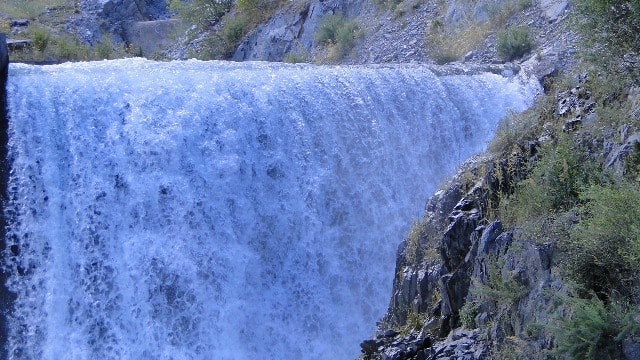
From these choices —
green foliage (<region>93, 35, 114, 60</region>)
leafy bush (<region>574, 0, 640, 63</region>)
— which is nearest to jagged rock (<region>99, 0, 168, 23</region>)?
green foliage (<region>93, 35, 114, 60</region>)

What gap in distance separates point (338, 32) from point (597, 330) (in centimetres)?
1915

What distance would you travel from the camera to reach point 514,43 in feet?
56.8

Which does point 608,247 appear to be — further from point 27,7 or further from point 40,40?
point 27,7

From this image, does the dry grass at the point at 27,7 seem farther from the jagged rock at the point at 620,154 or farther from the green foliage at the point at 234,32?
the jagged rock at the point at 620,154

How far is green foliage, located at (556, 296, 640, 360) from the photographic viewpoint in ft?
17.5

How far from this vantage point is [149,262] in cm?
1018

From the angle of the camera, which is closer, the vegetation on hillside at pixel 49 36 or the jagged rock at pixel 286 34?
the vegetation on hillside at pixel 49 36

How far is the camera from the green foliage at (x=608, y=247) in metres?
5.71

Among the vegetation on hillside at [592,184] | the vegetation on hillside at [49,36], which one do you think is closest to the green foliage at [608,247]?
the vegetation on hillside at [592,184]

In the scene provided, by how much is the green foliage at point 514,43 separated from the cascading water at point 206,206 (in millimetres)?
4588

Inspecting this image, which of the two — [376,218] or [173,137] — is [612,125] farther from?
[173,137]

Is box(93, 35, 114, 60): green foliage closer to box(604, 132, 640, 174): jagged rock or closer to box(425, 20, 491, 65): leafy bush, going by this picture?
box(425, 20, 491, 65): leafy bush

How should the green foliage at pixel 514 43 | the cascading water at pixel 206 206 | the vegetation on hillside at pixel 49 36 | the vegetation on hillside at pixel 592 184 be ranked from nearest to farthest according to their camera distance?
the vegetation on hillside at pixel 592 184 < the cascading water at pixel 206 206 < the green foliage at pixel 514 43 < the vegetation on hillside at pixel 49 36

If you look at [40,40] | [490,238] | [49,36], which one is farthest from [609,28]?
[49,36]
